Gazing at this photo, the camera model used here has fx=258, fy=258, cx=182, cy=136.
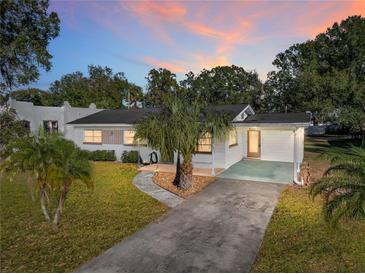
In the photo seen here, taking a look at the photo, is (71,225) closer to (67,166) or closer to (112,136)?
(67,166)

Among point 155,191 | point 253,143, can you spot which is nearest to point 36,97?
point 253,143

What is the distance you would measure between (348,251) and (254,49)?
15213 millimetres

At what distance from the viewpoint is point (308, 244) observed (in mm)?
5961

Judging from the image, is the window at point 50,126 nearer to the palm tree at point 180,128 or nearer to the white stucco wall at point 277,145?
the palm tree at point 180,128

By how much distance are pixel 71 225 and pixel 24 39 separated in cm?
1314

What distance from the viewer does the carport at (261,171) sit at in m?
12.4

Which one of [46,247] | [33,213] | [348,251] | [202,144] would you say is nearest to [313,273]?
[348,251]

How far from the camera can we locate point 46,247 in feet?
19.2

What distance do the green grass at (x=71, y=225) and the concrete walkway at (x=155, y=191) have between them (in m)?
0.32

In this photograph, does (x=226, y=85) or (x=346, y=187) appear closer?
(x=346, y=187)

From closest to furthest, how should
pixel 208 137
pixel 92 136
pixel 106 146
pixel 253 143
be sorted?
pixel 208 137 → pixel 253 143 → pixel 106 146 → pixel 92 136

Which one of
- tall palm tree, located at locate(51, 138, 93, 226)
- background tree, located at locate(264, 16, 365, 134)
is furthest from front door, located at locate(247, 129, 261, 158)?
tall palm tree, located at locate(51, 138, 93, 226)

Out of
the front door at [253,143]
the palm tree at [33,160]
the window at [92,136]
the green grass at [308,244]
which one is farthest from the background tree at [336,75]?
the palm tree at [33,160]

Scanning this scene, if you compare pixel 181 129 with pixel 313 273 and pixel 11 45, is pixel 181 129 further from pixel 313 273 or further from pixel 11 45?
pixel 11 45
